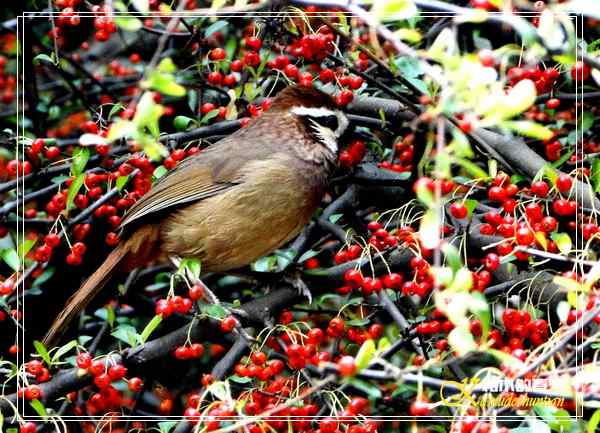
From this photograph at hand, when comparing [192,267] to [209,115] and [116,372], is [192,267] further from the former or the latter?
[209,115]

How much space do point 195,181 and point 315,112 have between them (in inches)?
20.4

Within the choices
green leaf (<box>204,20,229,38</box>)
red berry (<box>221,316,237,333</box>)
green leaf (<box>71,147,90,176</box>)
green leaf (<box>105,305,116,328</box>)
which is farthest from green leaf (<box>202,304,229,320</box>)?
green leaf (<box>204,20,229,38</box>)

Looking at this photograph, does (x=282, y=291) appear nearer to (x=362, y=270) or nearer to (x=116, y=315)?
(x=362, y=270)

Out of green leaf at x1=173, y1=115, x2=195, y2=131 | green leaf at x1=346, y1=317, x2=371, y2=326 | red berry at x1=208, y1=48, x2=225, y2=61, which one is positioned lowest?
green leaf at x1=346, y1=317, x2=371, y2=326

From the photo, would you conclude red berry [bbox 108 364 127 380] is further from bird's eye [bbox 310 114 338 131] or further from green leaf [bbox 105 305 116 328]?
bird's eye [bbox 310 114 338 131]

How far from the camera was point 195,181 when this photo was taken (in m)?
3.59

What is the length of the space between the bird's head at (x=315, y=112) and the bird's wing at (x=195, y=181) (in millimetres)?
276

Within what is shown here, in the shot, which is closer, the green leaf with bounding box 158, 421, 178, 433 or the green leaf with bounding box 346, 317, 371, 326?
the green leaf with bounding box 158, 421, 178, 433

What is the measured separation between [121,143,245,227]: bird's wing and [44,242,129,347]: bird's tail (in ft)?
0.54

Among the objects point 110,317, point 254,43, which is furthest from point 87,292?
point 254,43

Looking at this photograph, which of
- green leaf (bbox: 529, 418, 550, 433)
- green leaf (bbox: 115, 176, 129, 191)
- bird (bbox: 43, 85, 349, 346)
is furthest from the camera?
bird (bbox: 43, 85, 349, 346)

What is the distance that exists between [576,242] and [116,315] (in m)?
1.87

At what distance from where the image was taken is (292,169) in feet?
11.8

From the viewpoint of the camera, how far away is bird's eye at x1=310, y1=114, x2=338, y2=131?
3512 millimetres
